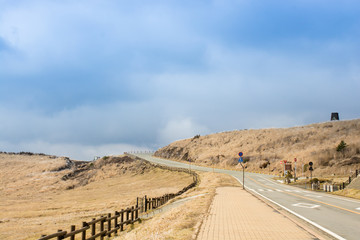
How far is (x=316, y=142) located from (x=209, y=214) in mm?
85042

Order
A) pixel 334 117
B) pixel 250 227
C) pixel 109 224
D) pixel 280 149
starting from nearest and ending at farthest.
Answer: pixel 250 227 < pixel 109 224 < pixel 280 149 < pixel 334 117

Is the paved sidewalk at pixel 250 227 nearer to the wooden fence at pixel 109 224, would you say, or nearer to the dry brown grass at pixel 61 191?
the wooden fence at pixel 109 224

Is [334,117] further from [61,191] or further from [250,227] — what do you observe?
[250,227]

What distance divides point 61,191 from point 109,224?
49508 millimetres

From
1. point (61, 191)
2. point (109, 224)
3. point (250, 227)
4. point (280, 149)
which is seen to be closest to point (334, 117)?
point (280, 149)

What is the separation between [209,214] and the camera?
567 inches

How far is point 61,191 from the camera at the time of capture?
2431 inches

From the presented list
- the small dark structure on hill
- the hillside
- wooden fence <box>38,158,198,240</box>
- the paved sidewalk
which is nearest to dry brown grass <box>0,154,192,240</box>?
wooden fence <box>38,158,198,240</box>

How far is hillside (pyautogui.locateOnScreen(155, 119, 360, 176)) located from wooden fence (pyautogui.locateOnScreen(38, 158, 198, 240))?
4352 cm

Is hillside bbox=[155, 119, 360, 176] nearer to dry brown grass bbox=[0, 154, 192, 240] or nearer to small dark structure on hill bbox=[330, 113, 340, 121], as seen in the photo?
small dark structure on hill bbox=[330, 113, 340, 121]

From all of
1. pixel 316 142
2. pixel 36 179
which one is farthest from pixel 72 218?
pixel 316 142

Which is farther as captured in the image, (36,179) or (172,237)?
(36,179)

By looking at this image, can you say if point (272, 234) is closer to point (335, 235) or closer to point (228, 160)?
point (335, 235)

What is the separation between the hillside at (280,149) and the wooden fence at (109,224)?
4352 cm
